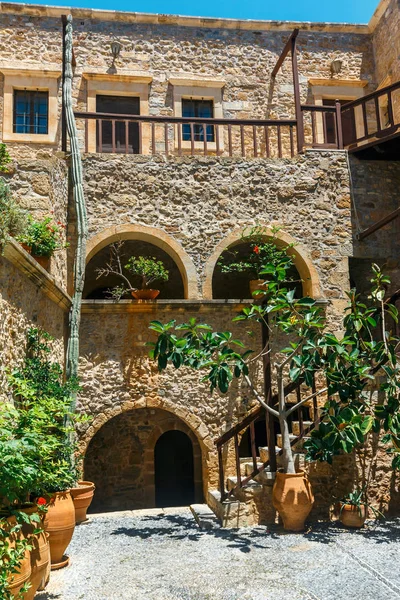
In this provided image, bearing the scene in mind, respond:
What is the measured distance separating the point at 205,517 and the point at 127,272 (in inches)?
246

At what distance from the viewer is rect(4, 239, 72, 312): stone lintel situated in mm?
4793

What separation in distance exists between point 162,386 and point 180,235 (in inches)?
98.0

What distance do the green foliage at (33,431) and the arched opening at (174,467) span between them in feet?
14.4

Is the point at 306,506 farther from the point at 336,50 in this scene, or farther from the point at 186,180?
the point at 336,50

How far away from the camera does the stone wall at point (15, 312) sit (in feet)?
15.8

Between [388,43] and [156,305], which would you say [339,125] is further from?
[156,305]

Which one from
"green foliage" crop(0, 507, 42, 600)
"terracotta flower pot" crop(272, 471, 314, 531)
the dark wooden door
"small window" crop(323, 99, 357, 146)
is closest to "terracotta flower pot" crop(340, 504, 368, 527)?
"terracotta flower pot" crop(272, 471, 314, 531)

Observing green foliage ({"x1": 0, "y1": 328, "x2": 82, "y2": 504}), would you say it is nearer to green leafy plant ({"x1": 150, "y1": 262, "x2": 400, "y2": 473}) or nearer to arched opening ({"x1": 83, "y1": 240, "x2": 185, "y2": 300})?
green leafy plant ({"x1": 150, "y1": 262, "x2": 400, "y2": 473})

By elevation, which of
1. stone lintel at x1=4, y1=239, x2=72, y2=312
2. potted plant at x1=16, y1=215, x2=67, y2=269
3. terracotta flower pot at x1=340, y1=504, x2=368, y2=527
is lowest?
terracotta flower pot at x1=340, y1=504, x2=368, y2=527

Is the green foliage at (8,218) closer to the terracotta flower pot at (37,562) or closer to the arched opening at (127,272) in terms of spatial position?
the terracotta flower pot at (37,562)

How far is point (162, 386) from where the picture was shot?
8352 millimetres

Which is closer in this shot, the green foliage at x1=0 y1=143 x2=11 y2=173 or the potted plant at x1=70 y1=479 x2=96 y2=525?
the green foliage at x1=0 y1=143 x2=11 y2=173

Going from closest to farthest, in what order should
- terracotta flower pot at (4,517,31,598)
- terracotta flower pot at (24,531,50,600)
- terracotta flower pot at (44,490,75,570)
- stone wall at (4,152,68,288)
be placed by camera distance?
terracotta flower pot at (4,517,31,598)
terracotta flower pot at (24,531,50,600)
terracotta flower pot at (44,490,75,570)
stone wall at (4,152,68,288)

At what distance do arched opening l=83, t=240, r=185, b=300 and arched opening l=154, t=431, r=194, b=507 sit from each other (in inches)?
128
